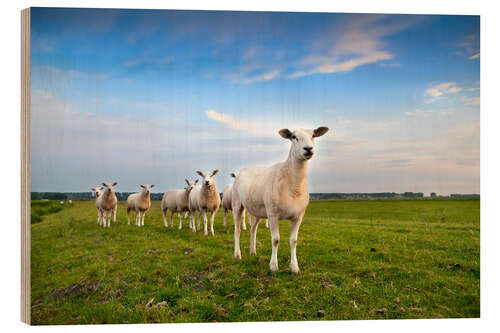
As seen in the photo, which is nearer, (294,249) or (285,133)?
(285,133)

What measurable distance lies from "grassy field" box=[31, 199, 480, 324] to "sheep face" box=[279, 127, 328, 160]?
1.95 m

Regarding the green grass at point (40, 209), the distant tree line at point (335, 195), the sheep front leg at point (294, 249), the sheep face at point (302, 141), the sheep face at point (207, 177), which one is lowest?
the sheep front leg at point (294, 249)

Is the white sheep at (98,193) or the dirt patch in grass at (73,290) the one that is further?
the white sheep at (98,193)

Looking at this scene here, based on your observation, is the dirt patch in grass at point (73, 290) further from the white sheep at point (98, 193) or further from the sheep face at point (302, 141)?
the sheep face at point (302, 141)

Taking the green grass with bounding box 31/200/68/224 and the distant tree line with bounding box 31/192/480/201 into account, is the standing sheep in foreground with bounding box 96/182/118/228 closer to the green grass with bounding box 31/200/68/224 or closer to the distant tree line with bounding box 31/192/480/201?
the distant tree line with bounding box 31/192/480/201

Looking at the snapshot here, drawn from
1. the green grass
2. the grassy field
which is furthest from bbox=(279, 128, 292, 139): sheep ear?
the green grass

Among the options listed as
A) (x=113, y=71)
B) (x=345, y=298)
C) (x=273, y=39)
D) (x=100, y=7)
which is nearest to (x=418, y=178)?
(x=345, y=298)

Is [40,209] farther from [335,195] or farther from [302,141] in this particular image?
[335,195]

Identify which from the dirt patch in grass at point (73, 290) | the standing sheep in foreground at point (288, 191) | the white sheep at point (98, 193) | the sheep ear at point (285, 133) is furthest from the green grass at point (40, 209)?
the sheep ear at point (285, 133)

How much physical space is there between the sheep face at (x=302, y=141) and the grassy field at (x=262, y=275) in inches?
76.9

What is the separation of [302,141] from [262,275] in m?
2.28

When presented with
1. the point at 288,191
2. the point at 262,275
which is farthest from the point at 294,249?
the point at 288,191

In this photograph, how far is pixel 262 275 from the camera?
5215 mm

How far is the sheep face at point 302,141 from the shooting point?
15.4ft
